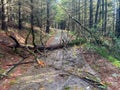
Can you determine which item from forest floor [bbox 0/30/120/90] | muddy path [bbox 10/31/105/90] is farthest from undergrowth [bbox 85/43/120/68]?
muddy path [bbox 10/31/105/90]

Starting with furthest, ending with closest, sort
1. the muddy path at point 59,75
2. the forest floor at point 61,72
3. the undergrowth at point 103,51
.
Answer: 1. the undergrowth at point 103,51
2. the forest floor at point 61,72
3. the muddy path at point 59,75

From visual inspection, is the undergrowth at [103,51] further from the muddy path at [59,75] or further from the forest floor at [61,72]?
the muddy path at [59,75]

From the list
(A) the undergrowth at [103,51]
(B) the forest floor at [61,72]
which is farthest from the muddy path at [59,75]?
(A) the undergrowth at [103,51]

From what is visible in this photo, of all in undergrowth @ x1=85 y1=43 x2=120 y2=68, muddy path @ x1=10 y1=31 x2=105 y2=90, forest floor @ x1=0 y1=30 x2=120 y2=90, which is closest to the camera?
muddy path @ x1=10 y1=31 x2=105 y2=90

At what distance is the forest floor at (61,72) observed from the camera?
8.47 metres

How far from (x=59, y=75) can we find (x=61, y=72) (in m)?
0.50

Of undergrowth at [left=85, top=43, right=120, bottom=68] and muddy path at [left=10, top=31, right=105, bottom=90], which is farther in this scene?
undergrowth at [left=85, top=43, right=120, bottom=68]

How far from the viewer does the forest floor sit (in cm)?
847

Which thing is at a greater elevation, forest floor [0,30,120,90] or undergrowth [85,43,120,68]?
undergrowth [85,43,120,68]

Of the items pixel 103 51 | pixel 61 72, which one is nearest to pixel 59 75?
pixel 61 72

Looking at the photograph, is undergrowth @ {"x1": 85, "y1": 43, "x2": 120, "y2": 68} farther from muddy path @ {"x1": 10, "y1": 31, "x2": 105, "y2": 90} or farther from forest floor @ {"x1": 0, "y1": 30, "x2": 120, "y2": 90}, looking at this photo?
muddy path @ {"x1": 10, "y1": 31, "x2": 105, "y2": 90}

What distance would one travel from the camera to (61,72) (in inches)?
396

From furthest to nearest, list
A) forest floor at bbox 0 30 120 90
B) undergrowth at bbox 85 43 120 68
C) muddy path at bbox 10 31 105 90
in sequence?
undergrowth at bbox 85 43 120 68 → forest floor at bbox 0 30 120 90 → muddy path at bbox 10 31 105 90

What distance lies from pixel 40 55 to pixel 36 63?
1680 millimetres
